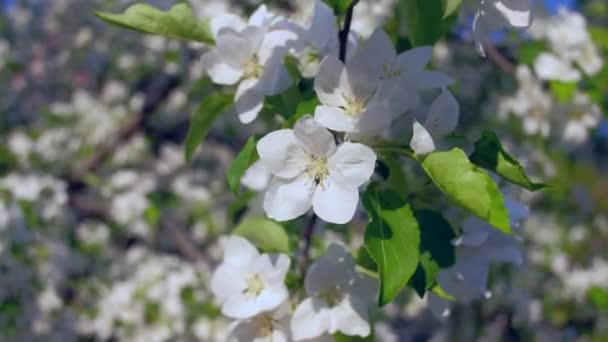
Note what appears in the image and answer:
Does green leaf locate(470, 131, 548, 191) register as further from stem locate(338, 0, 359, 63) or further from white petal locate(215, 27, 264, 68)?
white petal locate(215, 27, 264, 68)

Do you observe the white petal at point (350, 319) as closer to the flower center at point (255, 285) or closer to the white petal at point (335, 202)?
the flower center at point (255, 285)

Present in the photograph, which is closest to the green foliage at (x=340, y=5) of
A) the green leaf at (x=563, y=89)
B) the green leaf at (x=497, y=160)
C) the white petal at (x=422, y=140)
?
the white petal at (x=422, y=140)

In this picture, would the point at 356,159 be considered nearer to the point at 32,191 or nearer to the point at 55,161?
the point at 32,191

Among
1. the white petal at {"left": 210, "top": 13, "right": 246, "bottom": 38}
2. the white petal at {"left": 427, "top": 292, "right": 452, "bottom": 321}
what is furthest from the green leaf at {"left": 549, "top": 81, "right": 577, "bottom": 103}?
the white petal at {"left": 210, "top": 13, "right": 246, "bottom": 38}

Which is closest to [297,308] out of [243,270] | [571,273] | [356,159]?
[243,270]

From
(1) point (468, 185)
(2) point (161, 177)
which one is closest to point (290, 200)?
(1) point (468, 185)

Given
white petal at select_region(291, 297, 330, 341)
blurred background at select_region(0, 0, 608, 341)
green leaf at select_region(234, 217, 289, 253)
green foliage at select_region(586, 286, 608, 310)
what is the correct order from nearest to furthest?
white petal at select_region(291, 297, 330, 341) → green leaf at select_region(234, 217, 289, 253) → blurred background at select_region(0, 0, 608, 341) → green foliage at select_region(586, 286, 608, 310)
